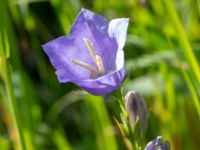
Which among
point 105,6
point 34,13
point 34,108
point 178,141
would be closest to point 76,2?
point 105,6

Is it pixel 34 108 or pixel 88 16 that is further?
pixel 34 108

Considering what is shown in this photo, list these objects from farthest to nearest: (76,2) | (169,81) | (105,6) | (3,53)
→ (105,6) < (76,2) < (169,81) < (3,53)

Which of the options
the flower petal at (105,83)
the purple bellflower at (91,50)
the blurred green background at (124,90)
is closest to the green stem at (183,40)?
the blurred green background at (124,90)

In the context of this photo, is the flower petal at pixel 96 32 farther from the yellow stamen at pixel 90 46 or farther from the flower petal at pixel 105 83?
the flower petal at pixel 105 83

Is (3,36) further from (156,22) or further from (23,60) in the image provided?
(23,60)

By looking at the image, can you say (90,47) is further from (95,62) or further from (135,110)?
(135,110)

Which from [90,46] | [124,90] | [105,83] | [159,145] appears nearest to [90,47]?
[90,46]

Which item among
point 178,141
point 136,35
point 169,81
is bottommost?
point 178,141
